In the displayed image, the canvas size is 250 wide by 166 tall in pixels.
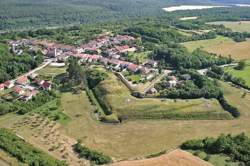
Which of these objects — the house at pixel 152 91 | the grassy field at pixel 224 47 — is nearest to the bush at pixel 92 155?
the house at pixel 152 91

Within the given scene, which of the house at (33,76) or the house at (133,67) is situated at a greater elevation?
the house at (133,67)

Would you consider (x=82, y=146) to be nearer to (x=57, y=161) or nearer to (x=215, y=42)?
(x=57, y=161)

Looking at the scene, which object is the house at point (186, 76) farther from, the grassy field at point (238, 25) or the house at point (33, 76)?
the grassy field at point (238, 25)

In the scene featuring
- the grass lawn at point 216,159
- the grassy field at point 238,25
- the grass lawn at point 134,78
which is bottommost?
the grass lawn at point 216,159

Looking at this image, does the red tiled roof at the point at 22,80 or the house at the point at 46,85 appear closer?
the house at the point at 46,85

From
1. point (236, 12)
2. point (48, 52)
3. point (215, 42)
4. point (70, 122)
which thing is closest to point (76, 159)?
point (70, 122)

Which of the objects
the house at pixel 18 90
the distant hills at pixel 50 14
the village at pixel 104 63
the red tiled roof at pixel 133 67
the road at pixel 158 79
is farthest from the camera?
the distant hills at pixel 50 14
